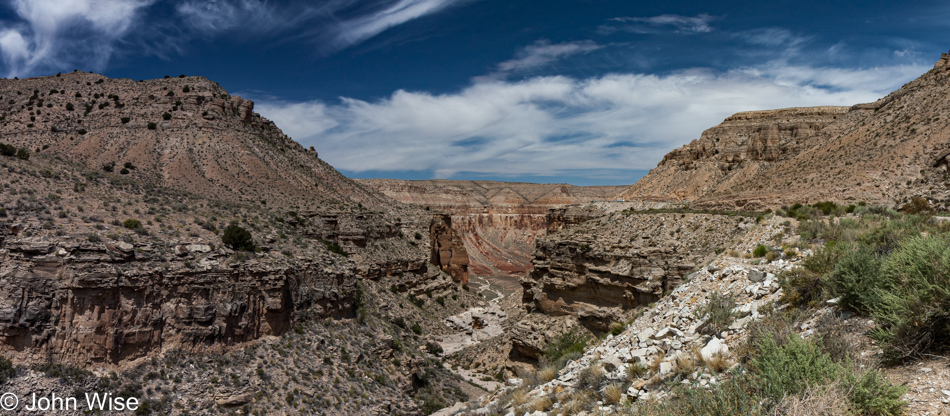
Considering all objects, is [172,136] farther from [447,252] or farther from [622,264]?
[622,264]

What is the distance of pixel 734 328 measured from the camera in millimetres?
8859

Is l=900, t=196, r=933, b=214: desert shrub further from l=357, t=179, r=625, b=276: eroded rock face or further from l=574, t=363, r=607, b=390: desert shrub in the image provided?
l=357, t=179, r=625, b=276: eroded rock face

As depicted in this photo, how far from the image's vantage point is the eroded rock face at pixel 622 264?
20.7m

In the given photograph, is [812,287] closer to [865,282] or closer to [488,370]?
[865,282]

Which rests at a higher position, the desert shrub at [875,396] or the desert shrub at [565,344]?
the desert shrub at [875,396]

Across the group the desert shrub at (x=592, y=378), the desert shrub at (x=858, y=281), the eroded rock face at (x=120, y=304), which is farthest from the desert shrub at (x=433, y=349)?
the desert shrub at (x=858, y=281)

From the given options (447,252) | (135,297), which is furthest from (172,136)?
(135,297)

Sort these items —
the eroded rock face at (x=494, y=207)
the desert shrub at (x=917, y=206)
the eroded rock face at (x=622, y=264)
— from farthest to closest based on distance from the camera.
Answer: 1. the eroded rock face at (x=494, y=207)
2. the desert shrub at (x=917, y=206)
3. the eroded rock face at (x=622, y=264)

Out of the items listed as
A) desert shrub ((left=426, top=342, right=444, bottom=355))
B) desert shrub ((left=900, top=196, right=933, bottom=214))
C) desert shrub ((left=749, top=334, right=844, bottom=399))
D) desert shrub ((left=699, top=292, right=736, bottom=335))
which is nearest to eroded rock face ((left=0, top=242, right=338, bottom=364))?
desert shrub ((left=426, top=342, right=444, bottom=355))

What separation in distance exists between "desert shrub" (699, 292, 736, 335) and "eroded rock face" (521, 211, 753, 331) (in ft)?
28.3

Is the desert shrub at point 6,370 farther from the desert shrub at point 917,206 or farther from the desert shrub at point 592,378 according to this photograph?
the desert shrub at point 917,206

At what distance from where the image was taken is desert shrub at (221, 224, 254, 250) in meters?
23.9

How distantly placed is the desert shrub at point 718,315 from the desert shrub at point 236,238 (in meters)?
23.0

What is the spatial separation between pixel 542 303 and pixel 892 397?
2276 cm
